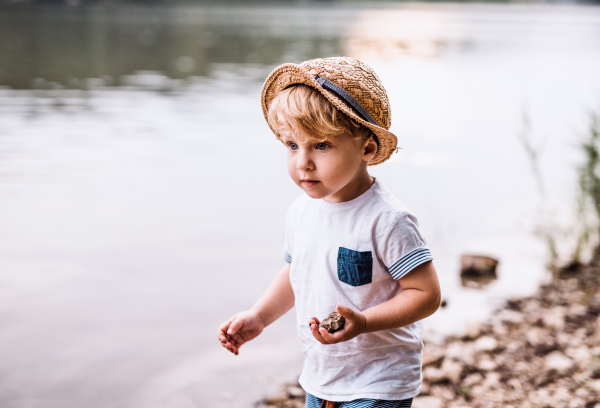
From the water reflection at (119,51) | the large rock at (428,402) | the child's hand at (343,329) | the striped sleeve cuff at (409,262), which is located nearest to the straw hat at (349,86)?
the striped sleeve cuff at (409,262)

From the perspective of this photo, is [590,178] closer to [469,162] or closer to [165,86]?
[469,162]

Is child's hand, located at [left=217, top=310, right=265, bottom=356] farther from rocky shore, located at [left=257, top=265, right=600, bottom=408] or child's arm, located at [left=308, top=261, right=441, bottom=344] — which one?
rocky shore, located at [left=257, top=265, right=600, bottom=408]

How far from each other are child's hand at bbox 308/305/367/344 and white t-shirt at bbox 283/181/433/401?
181 mm

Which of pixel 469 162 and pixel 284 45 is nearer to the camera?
pixel 469 162

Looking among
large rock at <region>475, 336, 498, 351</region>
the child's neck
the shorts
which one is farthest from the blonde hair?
large rock at <region>475, 336, 498, 351</region>

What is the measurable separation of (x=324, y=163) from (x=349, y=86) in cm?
20

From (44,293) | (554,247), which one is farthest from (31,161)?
(554,247)

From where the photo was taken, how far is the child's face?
155 cm

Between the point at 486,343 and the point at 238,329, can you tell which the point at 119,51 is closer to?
the point at 486,343

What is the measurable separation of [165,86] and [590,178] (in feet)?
34.4

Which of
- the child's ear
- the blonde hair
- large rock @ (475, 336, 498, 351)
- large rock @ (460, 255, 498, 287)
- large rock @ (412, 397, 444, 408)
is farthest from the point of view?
large rock @ (460, 255, 498, 287)

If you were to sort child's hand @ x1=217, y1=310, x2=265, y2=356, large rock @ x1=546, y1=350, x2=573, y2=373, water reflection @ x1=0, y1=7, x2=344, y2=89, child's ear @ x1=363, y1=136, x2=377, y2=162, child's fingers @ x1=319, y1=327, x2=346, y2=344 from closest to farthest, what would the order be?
1. child's fingers @ x1=319, y1=327, x2=346, y2=344
2. child's ear @ x1=363, y1=136, x2=377, y2=162
3. child's hand @ x1=217, y1=310, x2=265, y2=356
4. large rock @ x1=546, y1=350, x2=573, y2=373
5. water reflection @ x1=0, y1=7, x2=344, y2=89

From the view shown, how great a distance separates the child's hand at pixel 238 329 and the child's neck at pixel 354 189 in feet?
1.42

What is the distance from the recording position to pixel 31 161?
23.7 feet
